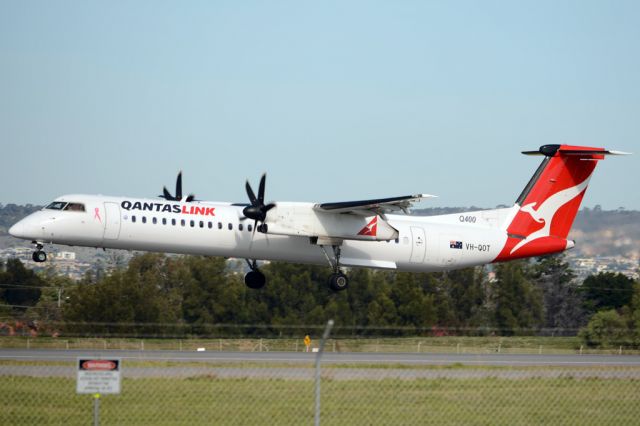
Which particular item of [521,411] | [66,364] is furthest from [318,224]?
[521,411]

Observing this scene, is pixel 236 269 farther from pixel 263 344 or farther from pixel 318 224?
pixel 318 224

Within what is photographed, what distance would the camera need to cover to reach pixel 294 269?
62.2 metres

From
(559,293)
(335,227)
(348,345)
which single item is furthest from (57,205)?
(559,293)

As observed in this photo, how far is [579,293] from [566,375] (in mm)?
48642

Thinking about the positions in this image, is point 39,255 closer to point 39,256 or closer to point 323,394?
point 39,256

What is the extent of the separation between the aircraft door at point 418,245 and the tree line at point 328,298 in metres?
19.8

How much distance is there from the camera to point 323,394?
17469 mm

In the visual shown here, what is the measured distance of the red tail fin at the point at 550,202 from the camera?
33750mm

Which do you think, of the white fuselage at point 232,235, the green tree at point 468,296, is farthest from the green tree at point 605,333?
the green tree at point 468,296

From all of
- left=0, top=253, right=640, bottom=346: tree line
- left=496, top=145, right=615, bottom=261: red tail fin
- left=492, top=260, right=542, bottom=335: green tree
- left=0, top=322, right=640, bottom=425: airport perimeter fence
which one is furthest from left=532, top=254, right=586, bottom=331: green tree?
left=0, top=322, right=640, bottom=425: airport perimeter fence

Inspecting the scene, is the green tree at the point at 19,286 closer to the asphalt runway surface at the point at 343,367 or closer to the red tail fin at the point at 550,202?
the asphalt runway surface at the point at 343,367

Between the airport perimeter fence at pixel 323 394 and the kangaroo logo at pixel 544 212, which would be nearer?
the airport perimeter fence at pixel 323 394

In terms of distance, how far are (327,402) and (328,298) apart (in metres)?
45.6

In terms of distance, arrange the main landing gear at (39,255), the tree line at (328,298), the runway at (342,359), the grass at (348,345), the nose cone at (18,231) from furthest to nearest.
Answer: the tree line at (328,298), the grass at (348,345), the main landing gear at (39,255), the nose cone at (18,231), the runway at (342,359)
